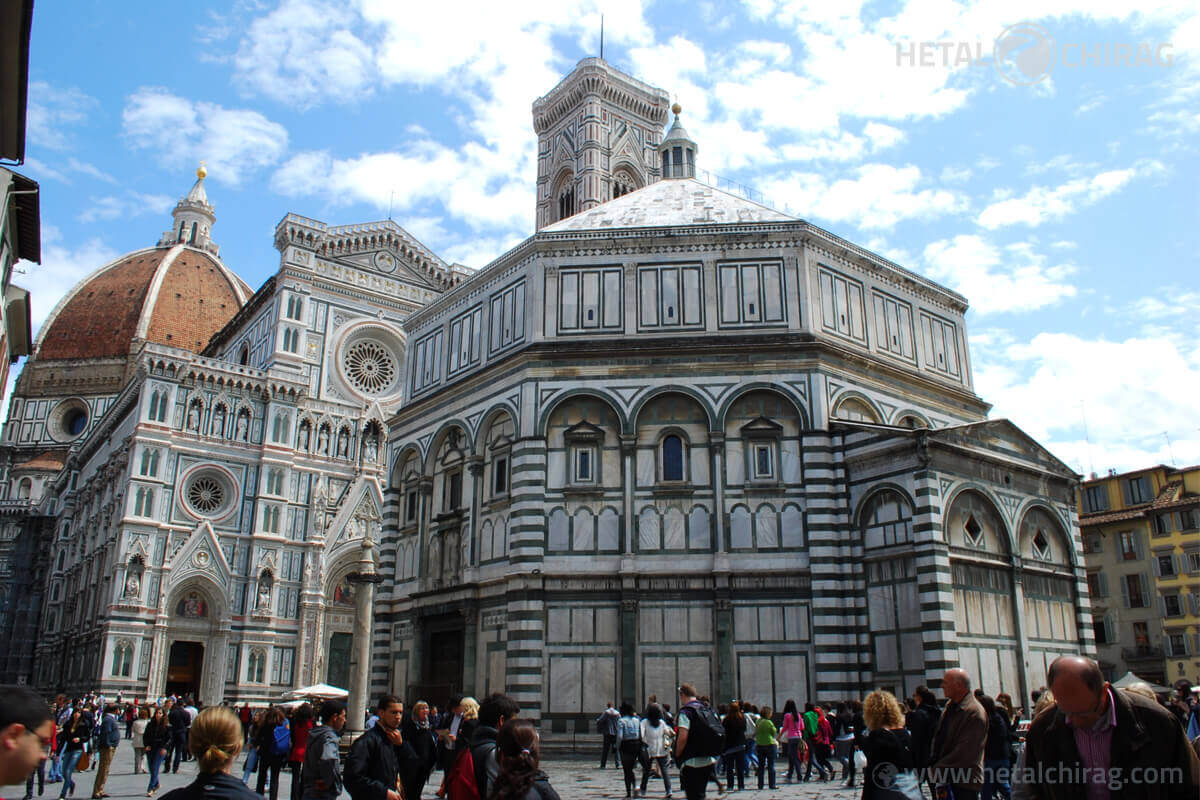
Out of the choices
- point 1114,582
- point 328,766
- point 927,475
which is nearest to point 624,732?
point 328,766

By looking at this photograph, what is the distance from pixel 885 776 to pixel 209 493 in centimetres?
4888

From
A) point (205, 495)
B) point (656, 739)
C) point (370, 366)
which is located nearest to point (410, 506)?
point (656, 739)

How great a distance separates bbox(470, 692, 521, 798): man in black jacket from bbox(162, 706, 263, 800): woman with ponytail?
1.96m

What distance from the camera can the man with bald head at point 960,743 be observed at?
740 cm

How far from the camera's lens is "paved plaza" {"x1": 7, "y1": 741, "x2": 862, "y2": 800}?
48.6 feet

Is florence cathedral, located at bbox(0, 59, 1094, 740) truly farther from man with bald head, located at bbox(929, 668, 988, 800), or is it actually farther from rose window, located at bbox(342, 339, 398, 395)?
rose window, located at bbox(342, 339, 398, 395)

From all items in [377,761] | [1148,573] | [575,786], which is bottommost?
[575,786]

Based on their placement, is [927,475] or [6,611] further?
[6,611]

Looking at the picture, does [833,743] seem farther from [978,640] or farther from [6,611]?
[6,611]

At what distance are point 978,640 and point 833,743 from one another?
3.97 metres

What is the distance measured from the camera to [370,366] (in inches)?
2343

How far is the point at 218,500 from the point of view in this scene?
166 ft

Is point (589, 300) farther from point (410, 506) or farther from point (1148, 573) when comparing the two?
point (1148, 573)

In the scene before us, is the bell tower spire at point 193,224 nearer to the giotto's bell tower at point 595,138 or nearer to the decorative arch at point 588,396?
the giotto's bell tower at point 595,138
